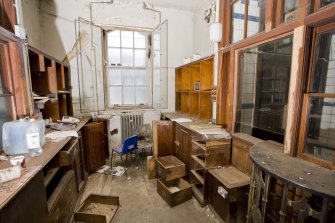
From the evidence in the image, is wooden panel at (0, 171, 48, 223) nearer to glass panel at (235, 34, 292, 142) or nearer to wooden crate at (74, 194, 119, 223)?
wooden crate at (74, 194, 119, 223)

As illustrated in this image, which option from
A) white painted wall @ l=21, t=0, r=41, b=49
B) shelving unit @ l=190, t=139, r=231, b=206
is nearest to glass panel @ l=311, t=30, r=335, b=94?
shelving unit @ l=190, t=139, r=231, b=206

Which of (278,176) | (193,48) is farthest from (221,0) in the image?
(278,176)

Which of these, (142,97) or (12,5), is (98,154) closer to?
(142,97)

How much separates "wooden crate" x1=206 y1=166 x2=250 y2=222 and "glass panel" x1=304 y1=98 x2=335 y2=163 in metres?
0.67

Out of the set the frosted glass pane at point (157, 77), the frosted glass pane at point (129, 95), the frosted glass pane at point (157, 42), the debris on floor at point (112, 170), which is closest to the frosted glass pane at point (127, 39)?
the frosted glass pane at point (157, 42)

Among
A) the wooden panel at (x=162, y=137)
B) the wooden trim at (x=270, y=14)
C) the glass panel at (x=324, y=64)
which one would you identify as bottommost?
the wooden panel at (x=162, y=137)

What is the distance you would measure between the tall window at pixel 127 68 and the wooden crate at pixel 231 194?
104 inches

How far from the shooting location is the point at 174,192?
7.18 ft

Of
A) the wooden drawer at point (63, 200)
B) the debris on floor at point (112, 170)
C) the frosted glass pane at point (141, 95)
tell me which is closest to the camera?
the wooden drawer at point (63, 200)

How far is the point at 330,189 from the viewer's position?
908 mm

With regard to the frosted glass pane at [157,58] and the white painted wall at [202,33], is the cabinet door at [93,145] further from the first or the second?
the white painted wall at [202,33]

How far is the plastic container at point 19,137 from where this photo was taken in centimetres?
149

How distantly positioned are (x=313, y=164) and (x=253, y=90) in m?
1.26

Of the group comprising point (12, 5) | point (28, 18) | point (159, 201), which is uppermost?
point (28, 18)
